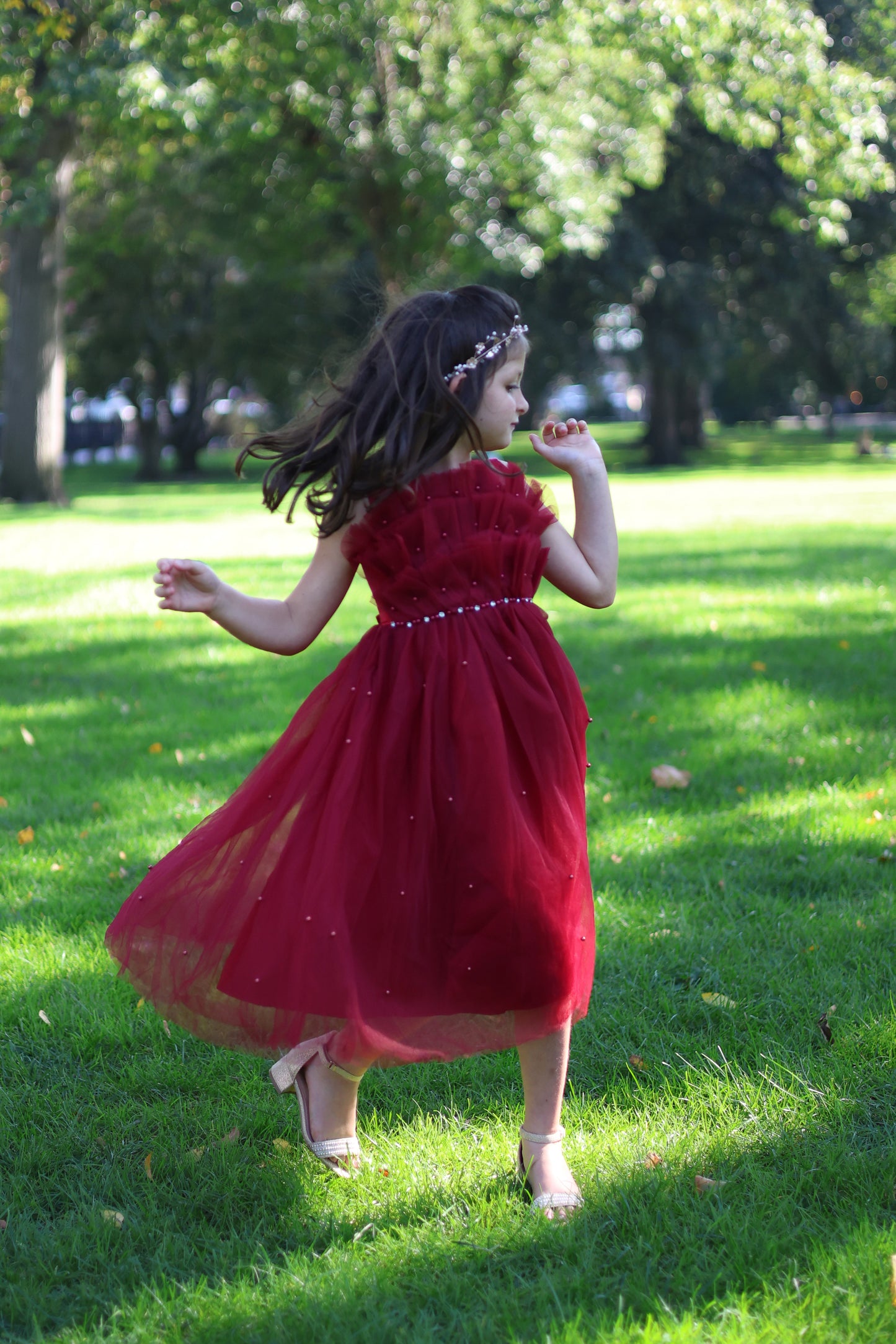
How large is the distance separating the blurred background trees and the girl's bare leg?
155 cm

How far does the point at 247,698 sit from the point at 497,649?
158 inches

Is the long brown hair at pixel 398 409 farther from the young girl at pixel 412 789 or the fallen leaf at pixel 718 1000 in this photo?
the fallen leaf at pixel 718 1000

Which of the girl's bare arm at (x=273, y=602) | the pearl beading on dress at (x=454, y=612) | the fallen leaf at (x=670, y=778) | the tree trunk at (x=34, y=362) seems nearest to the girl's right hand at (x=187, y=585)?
the girl's bare arm at (x=273, y=602)

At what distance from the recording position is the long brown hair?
8.16ft

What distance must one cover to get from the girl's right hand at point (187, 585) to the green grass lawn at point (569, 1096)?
1.11 metres

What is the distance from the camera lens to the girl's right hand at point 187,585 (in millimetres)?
2467

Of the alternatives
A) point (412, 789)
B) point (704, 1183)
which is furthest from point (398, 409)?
point (704, 1183)

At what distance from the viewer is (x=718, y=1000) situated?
318 centimetres

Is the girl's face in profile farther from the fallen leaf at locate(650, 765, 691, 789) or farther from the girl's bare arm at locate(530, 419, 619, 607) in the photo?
the fallen leaf at locate(650, 765, 691, 789)

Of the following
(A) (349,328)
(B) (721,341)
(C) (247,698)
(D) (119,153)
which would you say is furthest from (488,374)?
(A) (349,328)

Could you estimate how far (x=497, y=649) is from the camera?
7.97ft

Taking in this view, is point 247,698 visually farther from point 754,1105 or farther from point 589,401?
point 589,401

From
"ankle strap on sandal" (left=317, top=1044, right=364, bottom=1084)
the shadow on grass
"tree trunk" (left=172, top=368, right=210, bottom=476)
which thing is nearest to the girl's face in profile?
"ankle strap on sandal" (left=317, top=1044, right=364, bottom=1084)

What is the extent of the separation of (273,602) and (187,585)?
0.64 ft
